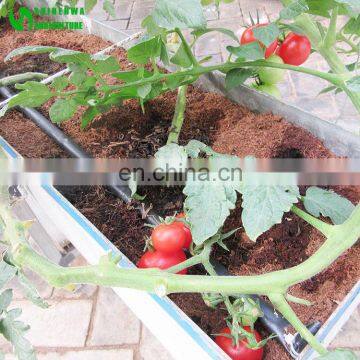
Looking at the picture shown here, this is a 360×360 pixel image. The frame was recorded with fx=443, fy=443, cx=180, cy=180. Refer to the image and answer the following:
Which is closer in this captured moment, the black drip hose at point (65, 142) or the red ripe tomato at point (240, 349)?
the red ripe tomato at point (240, 349)

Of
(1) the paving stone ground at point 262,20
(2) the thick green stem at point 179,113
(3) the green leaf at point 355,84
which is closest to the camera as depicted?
(3) the green leaf at point 355,84

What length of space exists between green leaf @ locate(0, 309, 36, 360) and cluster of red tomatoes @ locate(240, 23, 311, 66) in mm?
569

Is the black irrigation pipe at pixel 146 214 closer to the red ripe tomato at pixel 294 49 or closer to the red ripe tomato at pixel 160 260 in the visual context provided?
the red ripe tomato at pixel 160 260

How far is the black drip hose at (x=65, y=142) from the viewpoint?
2.54ft

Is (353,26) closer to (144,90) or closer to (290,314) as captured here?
(144,90)

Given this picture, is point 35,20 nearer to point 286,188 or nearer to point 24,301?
point 24,301

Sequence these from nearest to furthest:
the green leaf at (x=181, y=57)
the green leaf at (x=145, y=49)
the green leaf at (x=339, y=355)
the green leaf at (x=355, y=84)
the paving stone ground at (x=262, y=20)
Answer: the green leaf at (x=339, y=355) < the green leaf at (x=355, y=84) < the green leaf at (x=145, y=49) < the green leaf at (x=181, y=57) < the paving stone ground at (x=262, y=20)

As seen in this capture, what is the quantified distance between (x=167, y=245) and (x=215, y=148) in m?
0.27

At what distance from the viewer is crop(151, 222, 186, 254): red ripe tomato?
62 cm

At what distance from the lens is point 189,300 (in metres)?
0.66

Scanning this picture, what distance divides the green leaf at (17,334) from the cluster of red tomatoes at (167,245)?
207 millimetres

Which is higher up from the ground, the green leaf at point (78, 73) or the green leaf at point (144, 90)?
the green leaf at point (78, 73)

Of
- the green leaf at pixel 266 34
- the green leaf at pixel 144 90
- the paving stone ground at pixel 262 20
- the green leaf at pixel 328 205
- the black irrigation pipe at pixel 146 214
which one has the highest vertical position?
the green leaf at pixel 266 34

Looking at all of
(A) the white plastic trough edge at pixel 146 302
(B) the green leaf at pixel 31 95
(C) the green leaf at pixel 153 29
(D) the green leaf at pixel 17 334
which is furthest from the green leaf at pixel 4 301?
(C) the green leaf at pixel 153 29
